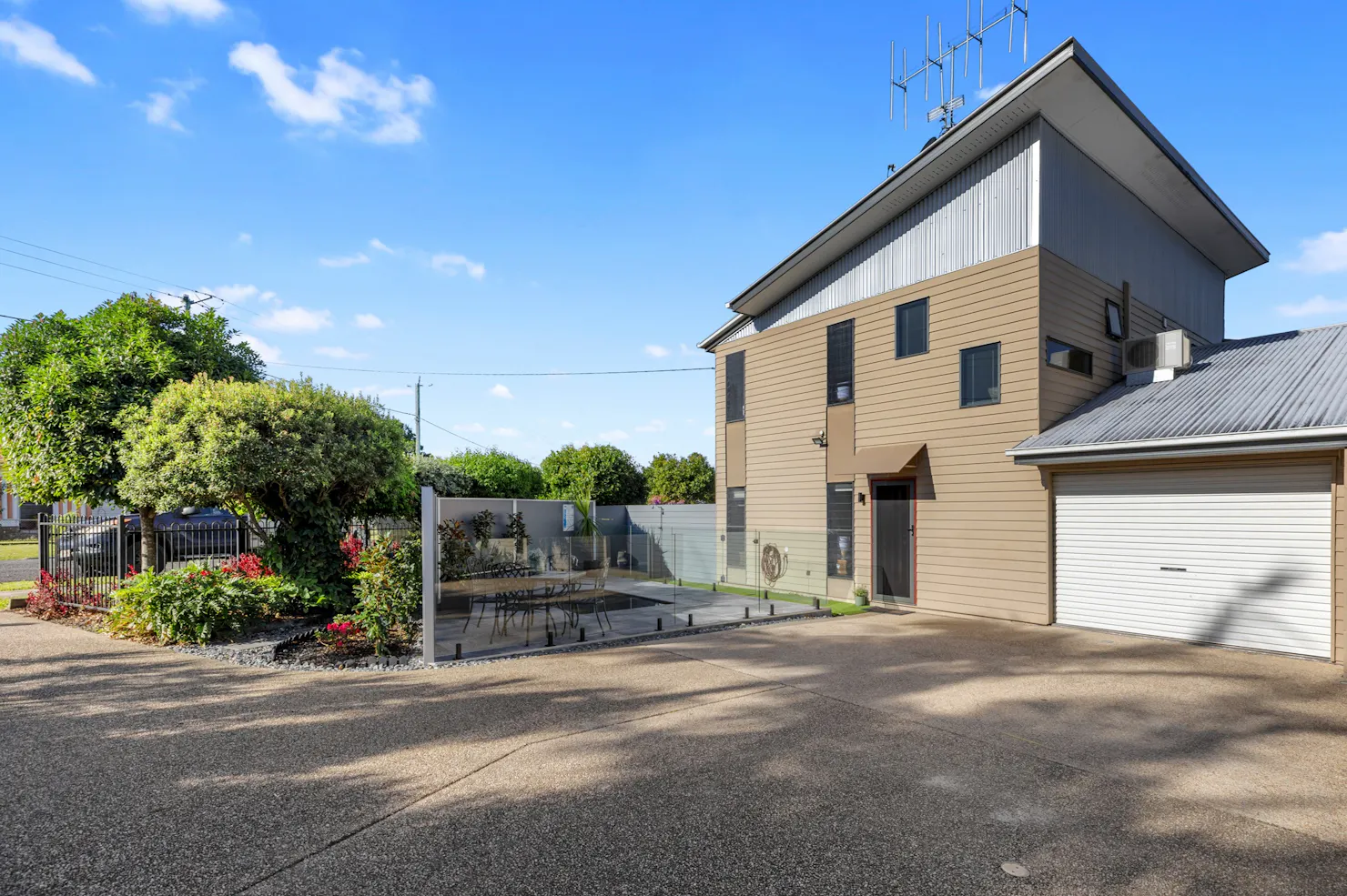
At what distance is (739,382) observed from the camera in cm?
1709

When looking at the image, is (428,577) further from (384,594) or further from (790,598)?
(790,598)

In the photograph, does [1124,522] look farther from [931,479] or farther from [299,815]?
[299,815]

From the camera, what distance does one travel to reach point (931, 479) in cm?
1247

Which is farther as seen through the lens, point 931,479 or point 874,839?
point 931,479

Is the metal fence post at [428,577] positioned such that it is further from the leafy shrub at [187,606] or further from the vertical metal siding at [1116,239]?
the vertical metal siding at [1116,239]

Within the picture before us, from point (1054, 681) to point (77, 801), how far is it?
8.43 metres

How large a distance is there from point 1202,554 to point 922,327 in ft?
18.5

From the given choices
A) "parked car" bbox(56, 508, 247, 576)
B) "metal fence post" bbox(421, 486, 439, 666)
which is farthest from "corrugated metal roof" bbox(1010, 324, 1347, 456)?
"parked car" bbox(56, 508, 247, 576)

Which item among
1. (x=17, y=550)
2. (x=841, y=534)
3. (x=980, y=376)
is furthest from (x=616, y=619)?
(x=17, y=550)

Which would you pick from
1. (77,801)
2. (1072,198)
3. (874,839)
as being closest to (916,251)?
(1072,198)

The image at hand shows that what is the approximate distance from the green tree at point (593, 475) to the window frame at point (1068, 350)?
663 inches

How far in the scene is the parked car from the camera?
39.4 ft

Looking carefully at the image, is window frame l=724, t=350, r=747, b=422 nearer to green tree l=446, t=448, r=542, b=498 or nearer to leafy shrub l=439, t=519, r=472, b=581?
leafy shrub l=439, t=519, r=472, b=581

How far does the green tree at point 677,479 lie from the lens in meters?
30.4
